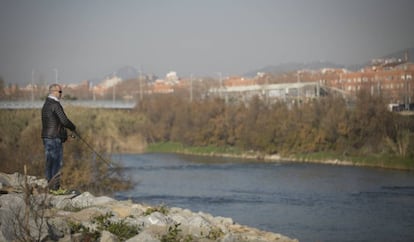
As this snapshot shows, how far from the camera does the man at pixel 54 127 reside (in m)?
9.35

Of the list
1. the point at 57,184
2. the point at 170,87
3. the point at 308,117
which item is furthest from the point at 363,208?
the point at 170,87

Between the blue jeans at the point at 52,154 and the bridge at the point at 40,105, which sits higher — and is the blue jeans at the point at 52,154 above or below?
below

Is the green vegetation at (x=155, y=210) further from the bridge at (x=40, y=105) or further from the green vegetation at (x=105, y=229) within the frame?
the bridge at (x=40, y=105)

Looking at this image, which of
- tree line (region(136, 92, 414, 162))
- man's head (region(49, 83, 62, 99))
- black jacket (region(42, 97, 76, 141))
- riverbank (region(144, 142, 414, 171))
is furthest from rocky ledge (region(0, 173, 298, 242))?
tree line (region(136, 92, 414, 162))

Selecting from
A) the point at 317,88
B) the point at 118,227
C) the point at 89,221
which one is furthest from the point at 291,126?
the point at 118,227

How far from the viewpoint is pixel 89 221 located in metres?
8.36

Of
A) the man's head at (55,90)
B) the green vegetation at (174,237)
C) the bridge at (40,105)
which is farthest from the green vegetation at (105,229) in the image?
the bridge at (40,105)

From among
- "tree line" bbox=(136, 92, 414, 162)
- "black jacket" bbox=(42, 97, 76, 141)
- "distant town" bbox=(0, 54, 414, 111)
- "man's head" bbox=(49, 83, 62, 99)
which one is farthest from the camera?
"distant town" bbox=(0, 54, 414, 111)

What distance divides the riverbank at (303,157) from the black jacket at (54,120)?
2960 centimetres

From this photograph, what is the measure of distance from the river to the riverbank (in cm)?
176

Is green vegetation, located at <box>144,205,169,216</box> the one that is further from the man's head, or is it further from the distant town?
the distant town

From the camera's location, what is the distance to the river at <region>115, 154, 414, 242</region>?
19.3 meters

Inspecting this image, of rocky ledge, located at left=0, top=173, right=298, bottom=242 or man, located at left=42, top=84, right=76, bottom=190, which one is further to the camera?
man, located at left=42, top=84, right=76, bottom=190

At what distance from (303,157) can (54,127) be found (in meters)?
35.1
